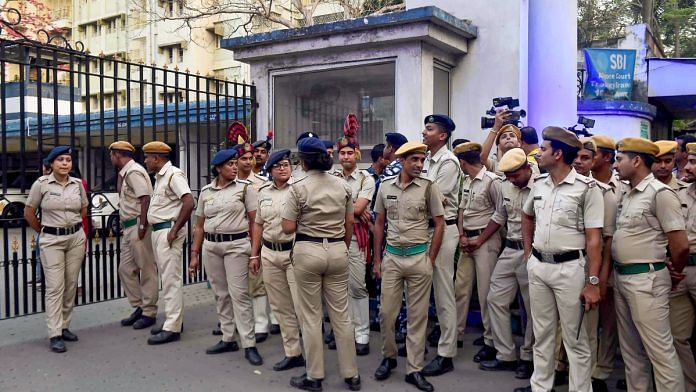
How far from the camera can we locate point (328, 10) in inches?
1112

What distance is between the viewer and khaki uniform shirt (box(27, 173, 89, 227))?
5.55m

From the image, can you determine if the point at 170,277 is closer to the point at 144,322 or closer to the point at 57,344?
the point at 144,322

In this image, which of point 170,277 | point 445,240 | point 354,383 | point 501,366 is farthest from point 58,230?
point 501,366

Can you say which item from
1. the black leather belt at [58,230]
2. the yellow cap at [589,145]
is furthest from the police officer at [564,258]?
the black leather belt at [58,230]

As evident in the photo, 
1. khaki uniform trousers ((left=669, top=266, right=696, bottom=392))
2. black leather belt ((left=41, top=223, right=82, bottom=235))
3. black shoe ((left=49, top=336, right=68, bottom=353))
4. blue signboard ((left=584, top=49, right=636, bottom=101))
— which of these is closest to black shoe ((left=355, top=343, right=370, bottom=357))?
khaki uniform trousers ((left=669, top=266, right=696, bottom=392))

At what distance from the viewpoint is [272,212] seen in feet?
16.7

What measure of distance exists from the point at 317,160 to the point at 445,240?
1364 mm

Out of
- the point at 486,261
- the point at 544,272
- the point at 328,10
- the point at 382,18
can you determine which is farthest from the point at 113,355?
the point at 328,10

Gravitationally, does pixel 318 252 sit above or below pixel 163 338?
above

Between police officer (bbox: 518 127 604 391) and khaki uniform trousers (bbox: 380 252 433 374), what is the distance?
2.78 ft

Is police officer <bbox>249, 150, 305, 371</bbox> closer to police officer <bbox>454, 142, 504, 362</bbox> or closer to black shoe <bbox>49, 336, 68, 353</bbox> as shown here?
police officer <bbox>454, 142, 504, 362</bbox>

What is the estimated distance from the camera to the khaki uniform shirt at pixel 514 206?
4.82 meters

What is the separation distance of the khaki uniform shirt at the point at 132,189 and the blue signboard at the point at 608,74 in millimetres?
11391

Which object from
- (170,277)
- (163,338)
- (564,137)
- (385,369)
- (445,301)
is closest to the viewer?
(564,137)
